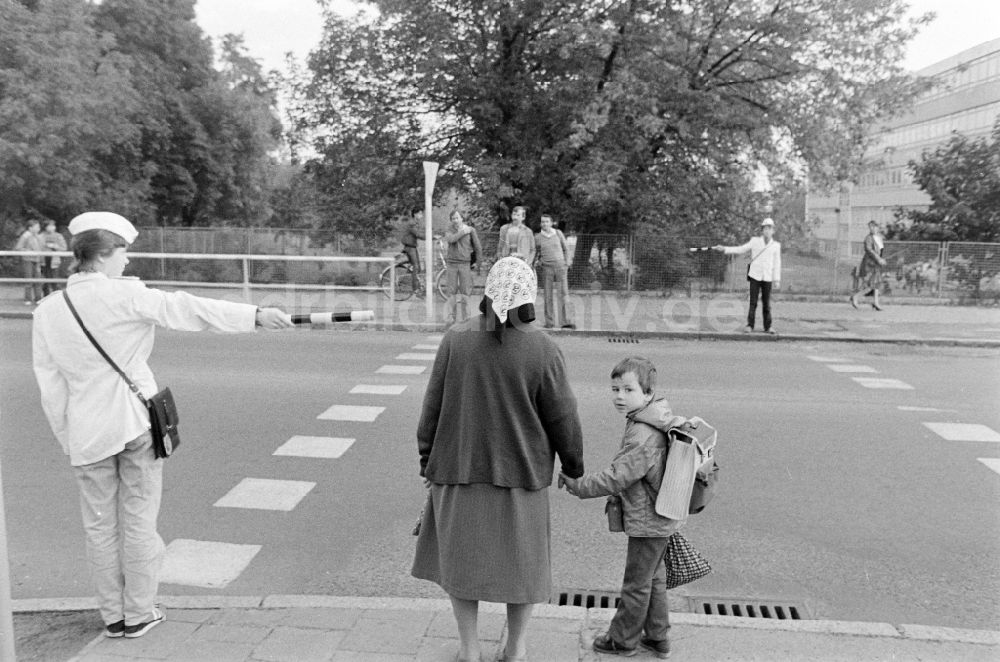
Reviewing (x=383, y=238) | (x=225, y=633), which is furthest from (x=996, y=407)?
(x=383, y=238)

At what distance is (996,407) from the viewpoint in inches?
334

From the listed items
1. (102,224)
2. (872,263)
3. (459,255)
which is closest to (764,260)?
(459,255)

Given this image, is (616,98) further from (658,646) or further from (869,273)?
(658,646)

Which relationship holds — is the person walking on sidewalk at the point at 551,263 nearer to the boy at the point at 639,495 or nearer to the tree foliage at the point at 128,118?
the boy at the point at 639,495

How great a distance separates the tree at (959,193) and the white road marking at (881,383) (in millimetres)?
14133

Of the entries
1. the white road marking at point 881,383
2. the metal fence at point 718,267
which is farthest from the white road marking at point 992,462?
the metal fence at point 718,267

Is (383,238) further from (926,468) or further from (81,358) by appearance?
(81,358)

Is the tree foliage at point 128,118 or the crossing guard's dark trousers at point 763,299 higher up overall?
the tree foliage at point 128,118

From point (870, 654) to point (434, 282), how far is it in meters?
15.4

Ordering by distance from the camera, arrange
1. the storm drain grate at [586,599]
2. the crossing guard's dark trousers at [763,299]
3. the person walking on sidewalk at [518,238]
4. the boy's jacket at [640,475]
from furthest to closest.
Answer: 1. the crossing guard's dark trousers at [763,299]
2. the person walking on sidewalk at [518,238]
3. the storm drain grate at [586,599]
4. the boy's jacket at [640,475]

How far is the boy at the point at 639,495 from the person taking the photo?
3.26 m

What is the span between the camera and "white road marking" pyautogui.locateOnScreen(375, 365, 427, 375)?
33.4 ft

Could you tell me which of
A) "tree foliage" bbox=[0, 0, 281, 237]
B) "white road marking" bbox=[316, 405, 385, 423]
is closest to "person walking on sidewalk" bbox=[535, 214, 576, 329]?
"white road marking" bbox=[316, 405, 385, 423]

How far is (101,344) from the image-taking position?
11.5 feet
